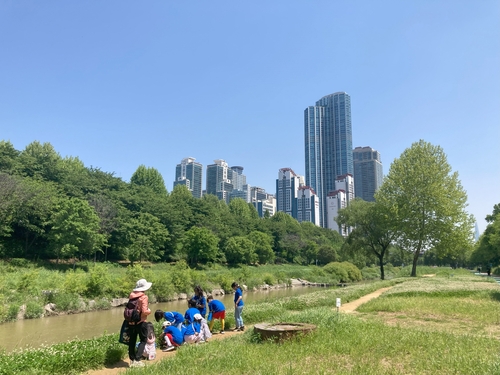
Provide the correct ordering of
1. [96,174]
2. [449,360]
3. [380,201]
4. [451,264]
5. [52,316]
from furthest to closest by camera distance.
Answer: [451,264] → [96,174] → [380,201] → [52,316] → [449,360]

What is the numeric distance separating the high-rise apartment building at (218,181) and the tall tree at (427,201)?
5695 inches

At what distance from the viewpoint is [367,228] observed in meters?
41.8

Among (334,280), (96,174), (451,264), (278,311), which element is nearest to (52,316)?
(278,311)

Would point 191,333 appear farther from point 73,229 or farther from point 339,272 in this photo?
point 339,272

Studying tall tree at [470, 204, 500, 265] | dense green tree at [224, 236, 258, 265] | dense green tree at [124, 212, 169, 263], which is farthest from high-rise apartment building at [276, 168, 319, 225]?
dense green tree at [124, 212, 169, 263]

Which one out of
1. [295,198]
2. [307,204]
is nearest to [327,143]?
[295,198]

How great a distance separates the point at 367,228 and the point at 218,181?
14255cm

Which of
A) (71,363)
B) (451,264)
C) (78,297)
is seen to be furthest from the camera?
(451,264)

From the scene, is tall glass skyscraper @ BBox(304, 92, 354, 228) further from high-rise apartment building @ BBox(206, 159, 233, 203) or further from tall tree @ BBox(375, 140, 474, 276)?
tall tree @ BBox(375, 140, 474, 276)

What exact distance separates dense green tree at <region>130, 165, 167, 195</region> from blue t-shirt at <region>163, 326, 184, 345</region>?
68.4 meters

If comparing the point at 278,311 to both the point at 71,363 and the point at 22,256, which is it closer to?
the point at 71,363

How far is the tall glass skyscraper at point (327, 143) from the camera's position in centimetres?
16888

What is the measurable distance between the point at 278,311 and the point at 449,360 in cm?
867

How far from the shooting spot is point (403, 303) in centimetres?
1513
